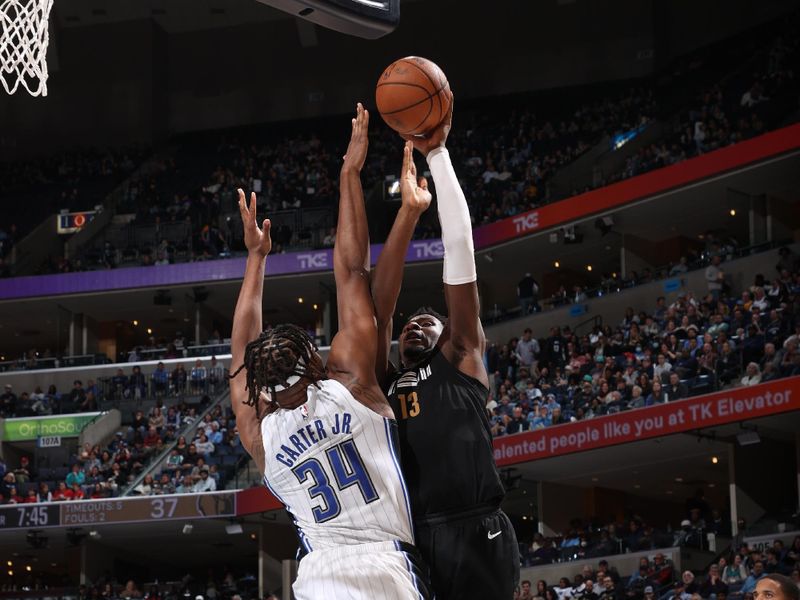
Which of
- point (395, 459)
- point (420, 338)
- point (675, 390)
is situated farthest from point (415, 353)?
point (675, 390)

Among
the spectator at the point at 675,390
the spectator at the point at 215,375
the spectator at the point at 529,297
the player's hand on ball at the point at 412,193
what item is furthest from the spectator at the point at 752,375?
the player's hand on ball at the point at 412,193

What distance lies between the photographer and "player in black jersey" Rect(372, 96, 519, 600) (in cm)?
492

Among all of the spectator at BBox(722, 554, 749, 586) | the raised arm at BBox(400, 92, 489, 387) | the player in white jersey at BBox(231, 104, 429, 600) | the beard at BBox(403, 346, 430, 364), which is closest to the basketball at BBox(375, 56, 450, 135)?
the raised arm at BBox(400, 92, 489, 387)

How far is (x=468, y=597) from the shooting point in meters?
4.90

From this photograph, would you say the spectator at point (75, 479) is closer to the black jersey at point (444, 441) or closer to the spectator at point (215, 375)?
the spectator at point (215, 375)

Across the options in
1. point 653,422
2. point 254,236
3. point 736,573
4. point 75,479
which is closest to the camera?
point 254,236

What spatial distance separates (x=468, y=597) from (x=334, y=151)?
3275 centimetres

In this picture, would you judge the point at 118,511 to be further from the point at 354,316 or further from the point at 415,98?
the point at 354,316

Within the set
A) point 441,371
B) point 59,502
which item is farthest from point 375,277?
point 59,502

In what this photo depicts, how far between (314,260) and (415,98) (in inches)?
1050

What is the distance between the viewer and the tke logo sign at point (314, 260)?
3170 centimetres

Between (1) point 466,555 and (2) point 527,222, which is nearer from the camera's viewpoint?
(1) point 466,555

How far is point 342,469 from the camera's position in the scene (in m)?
4.67

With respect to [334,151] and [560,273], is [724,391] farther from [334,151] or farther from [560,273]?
[334,151]
